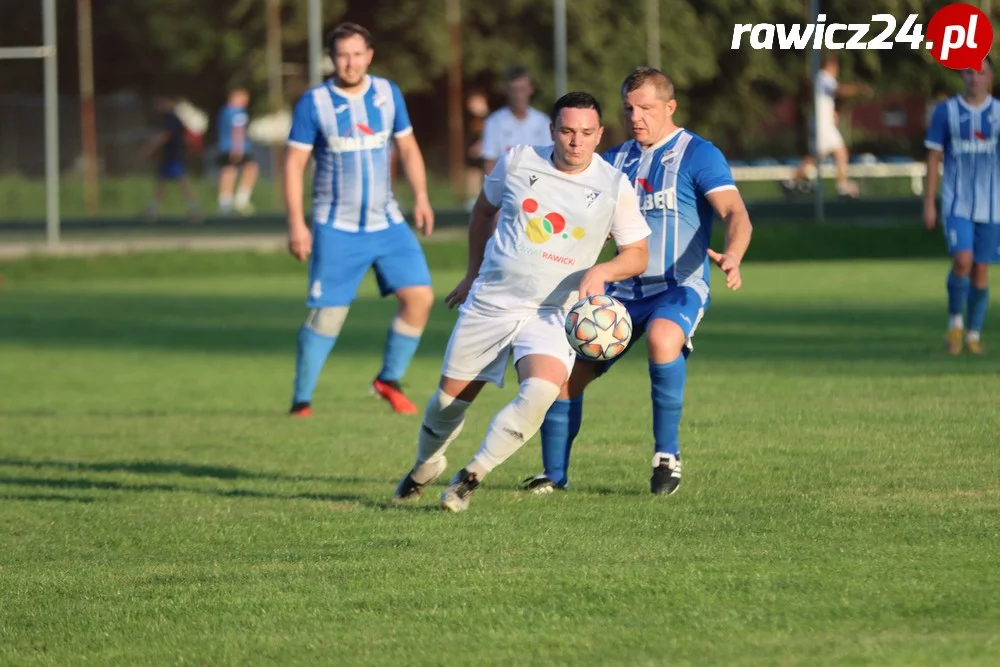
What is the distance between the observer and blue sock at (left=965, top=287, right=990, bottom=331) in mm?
13750

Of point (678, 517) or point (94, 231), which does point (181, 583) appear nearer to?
point (678, 517)

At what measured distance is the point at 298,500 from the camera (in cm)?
829

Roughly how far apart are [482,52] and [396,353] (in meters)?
30.4

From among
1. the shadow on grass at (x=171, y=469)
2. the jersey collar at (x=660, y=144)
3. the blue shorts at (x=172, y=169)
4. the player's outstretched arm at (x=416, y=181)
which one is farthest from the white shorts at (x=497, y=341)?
the blue shorts at (x=172, y=169)

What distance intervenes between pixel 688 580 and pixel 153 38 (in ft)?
135

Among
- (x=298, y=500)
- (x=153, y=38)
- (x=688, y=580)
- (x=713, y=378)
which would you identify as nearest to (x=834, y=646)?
(x=688, y=580)

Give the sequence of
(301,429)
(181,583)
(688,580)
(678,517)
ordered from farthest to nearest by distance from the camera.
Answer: (301,429)
(678,517)
(181,583)
(688,580)

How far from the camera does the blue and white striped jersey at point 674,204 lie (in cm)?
809

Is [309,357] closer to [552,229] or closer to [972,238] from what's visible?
[552,229]

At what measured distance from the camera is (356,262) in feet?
37.6

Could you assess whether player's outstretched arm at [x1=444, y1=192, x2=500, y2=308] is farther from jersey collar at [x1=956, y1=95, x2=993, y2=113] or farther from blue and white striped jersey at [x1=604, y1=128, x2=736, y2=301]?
jersey collar at [x1=956, y1=95, x2=993, y2=113]

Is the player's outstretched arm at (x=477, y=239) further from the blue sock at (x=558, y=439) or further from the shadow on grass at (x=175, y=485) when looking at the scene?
the shadow on grass at (x=175, y=485)

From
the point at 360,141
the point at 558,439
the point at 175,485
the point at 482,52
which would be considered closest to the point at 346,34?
the point at 360,141

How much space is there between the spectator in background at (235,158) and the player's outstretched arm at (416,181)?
78.2 feet
